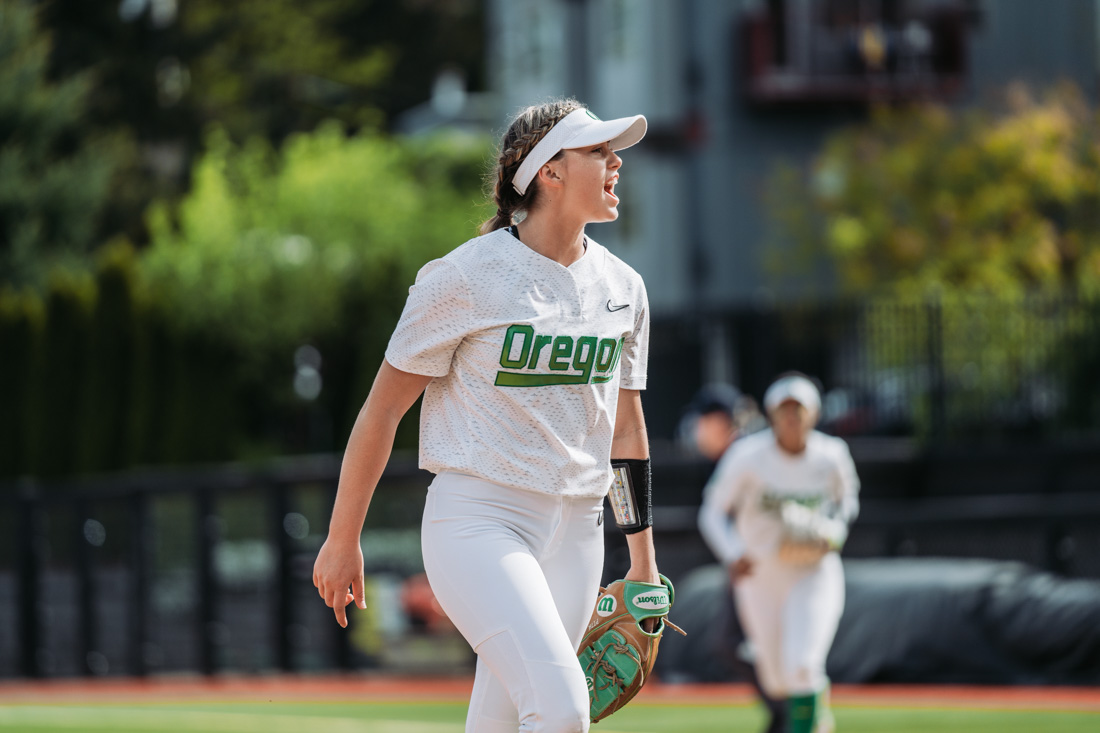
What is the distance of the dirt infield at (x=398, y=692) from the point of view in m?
11.5

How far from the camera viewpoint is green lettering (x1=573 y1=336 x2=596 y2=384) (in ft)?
13.8

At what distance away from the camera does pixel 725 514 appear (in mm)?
9031

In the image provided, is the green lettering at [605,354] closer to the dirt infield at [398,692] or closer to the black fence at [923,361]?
the dirt infield at [398,692]

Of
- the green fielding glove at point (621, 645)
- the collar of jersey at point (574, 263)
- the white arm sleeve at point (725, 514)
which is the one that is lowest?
the white arm sleeve at point (725, 514)

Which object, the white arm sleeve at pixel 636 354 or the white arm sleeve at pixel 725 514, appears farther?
the white arm sleeve at pixel 725 514

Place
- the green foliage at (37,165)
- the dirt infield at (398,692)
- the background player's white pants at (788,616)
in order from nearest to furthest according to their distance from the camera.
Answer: the background player's white pants at (788,616) < the dirt infield at (398,692) < the green foliage at (37,165)

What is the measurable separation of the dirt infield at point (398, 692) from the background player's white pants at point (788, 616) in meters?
3.17

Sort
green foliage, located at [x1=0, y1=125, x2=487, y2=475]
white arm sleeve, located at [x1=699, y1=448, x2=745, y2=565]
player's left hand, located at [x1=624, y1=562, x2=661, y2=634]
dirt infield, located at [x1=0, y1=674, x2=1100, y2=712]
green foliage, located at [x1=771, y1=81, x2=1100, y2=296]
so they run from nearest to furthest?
player's left hand, located at [x1=624, y1=562, x2=661, y2=634], white arm sleeve, located at [x1=699, y1=448, x2=745, y2=565], dirt infield, located at [x1=0, y1=674, x2=1100, y2=712], green foliage, located at [x1=771, y1=81, x2=1100, y2=296], green foliage, located at [x1=0, y1=125, x2=487, y2=475]

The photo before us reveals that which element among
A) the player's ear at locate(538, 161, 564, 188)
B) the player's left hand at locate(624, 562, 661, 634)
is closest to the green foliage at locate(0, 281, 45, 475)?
the player's left hand at locate(624, 562, 661, 634)

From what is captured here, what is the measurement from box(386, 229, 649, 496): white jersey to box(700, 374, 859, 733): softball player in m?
4.41

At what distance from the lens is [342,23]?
45188 mm

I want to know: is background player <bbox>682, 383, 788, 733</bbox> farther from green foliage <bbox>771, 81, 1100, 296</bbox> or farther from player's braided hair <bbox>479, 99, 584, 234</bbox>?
green foliage <bbox>771, 81, 1100, 296</bbox>

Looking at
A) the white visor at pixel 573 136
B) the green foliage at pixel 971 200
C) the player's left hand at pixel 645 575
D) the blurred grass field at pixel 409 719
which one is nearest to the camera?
the white visor at pixel 573 136

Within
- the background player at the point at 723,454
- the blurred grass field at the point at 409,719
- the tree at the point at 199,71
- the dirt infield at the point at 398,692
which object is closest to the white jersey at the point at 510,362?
the background player at the point at 723,454
